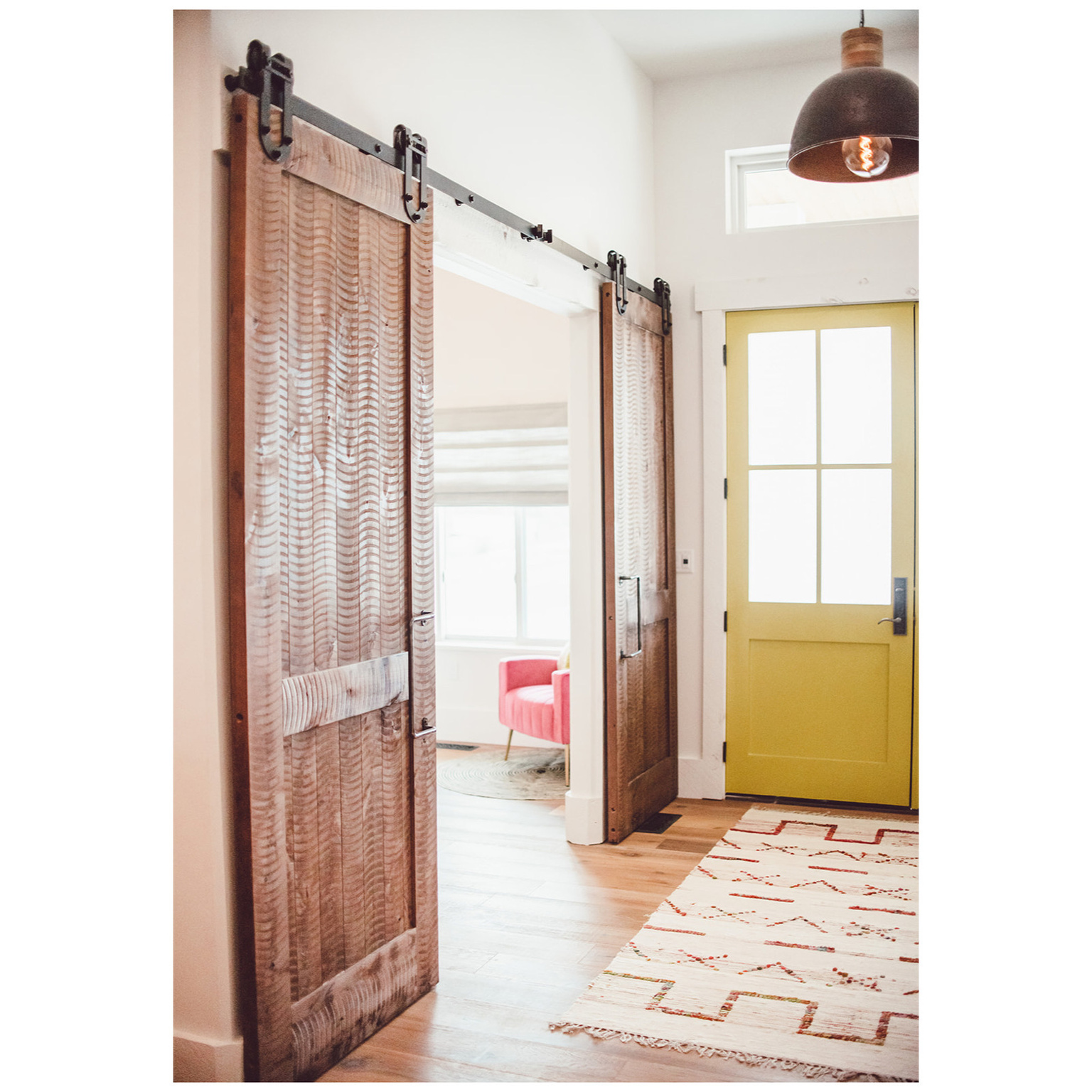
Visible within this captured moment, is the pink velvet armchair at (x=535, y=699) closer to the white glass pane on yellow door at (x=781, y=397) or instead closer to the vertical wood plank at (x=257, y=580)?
the white glass pane on yellow door at (x=781, y=397)

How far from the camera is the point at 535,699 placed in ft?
18.2

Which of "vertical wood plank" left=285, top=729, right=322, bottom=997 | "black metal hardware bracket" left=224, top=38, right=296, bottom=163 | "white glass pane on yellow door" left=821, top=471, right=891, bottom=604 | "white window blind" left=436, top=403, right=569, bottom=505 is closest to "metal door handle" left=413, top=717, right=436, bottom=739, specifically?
"vertical wood plank" left=285, top=729, right=322, bottom=997

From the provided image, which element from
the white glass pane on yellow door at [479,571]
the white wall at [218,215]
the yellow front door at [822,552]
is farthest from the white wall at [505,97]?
the white glass pane on yellow door at [479,571]

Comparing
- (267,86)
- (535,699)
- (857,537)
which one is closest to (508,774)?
(535,699)

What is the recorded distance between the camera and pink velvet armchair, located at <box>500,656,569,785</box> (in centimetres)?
525

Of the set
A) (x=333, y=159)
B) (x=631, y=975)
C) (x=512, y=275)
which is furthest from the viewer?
(x=512, y=275)

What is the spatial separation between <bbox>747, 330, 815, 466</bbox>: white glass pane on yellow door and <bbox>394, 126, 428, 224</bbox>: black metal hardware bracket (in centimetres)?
250

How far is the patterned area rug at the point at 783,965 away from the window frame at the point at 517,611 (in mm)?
2379
